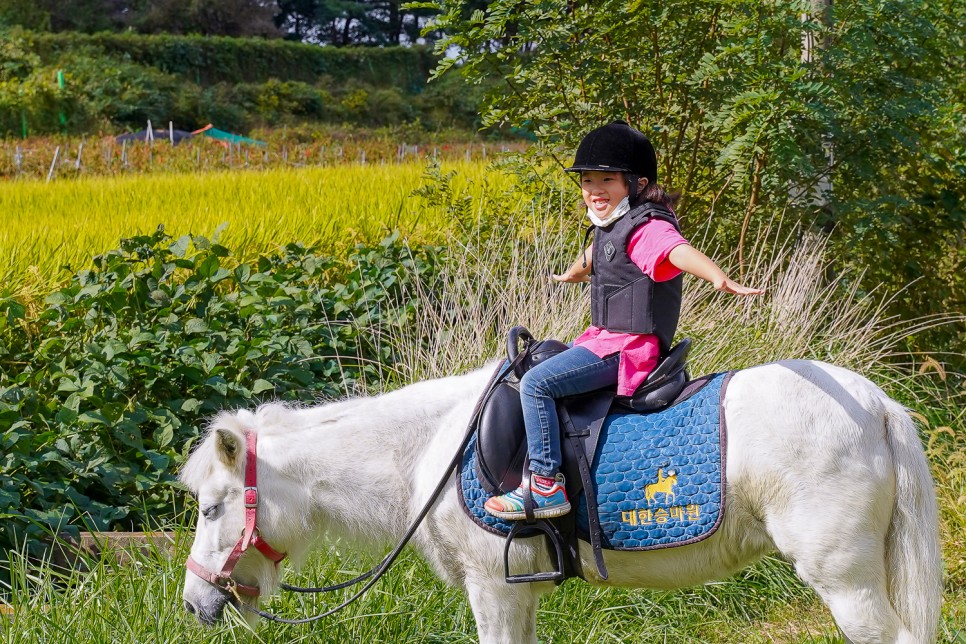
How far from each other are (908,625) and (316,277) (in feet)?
15.6

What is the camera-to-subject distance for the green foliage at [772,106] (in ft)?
19.5

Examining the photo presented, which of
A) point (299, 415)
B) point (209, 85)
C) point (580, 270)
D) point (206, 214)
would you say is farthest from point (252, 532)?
point (209, 85)

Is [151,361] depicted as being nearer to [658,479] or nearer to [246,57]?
A: [658,479]

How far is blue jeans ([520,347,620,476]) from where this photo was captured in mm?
2861

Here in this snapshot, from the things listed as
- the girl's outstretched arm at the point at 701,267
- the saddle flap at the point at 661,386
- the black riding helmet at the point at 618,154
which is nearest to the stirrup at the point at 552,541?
the saddle flap at the point at 661,386

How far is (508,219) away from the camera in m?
7.08

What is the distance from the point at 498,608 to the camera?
2.91 m

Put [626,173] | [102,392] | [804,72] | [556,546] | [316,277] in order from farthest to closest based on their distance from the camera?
[316,277]
[804,72]
[102,392]
[626,173]
[556,546]

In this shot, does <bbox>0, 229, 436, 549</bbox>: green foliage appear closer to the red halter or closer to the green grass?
the green grass

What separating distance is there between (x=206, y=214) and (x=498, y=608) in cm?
625

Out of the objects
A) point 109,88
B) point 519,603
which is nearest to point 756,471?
point 519,603

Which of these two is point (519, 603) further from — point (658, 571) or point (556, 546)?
point (658, 571)

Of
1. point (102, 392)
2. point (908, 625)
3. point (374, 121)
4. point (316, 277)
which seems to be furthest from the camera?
point (374, 121)

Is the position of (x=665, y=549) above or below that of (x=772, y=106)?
below
